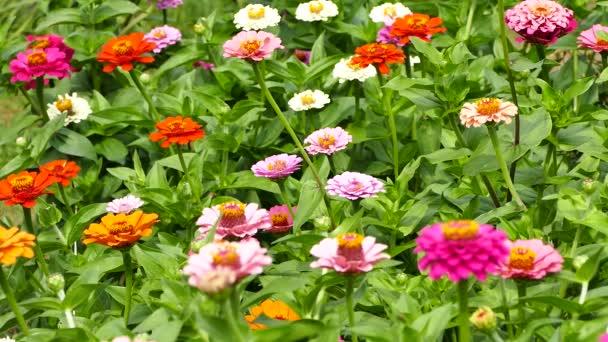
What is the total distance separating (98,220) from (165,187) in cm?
27

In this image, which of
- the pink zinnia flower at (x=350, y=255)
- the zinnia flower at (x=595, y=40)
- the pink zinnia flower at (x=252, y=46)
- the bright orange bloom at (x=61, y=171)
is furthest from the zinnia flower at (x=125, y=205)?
the zinnia flower at (x=595, y=40)

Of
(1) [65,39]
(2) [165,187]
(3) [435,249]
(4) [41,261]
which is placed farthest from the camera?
(1) [65,39]

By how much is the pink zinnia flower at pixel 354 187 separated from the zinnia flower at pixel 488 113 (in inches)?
8.6

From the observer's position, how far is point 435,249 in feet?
3.65

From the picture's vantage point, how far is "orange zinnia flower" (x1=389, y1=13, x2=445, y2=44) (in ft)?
6.85

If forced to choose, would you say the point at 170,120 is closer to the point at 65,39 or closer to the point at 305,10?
the point at 305,10

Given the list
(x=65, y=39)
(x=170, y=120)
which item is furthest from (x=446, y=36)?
(x=65, y=39)

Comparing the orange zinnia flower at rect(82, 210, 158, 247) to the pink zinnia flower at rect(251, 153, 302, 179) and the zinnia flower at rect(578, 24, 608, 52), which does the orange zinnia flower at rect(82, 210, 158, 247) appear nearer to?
the pink zinnia flower at rect(251, 153, 302, 179)

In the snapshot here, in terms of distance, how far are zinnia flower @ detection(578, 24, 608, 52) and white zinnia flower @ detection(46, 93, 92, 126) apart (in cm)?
122

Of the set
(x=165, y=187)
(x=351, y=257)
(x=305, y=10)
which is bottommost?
(x=165, y=187)

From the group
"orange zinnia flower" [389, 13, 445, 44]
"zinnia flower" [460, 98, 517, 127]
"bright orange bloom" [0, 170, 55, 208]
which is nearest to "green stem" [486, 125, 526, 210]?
"zinnia flower" [460, 98, 517, 127]

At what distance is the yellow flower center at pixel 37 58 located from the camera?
236 centimetres

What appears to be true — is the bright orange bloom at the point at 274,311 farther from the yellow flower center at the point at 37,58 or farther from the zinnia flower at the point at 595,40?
the yellow flower center at the point at 37,58

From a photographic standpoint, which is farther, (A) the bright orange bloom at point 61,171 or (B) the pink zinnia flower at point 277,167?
(A) the bright orange bloom at point 61,171
